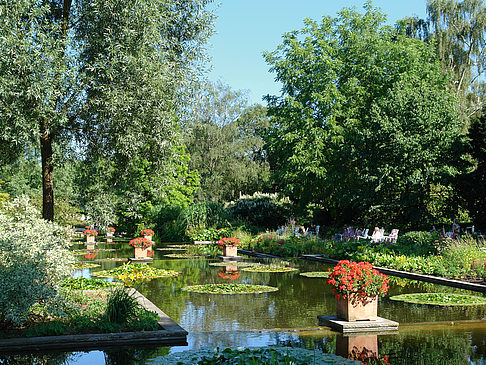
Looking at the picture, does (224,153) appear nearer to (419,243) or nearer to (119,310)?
(419,243)

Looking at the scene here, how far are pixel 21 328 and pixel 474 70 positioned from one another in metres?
40.8

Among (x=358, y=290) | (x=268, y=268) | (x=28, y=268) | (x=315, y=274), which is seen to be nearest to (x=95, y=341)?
(x=28, y=268)

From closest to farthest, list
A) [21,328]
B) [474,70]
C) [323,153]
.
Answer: [21,328] → [323,153] → [474,70]

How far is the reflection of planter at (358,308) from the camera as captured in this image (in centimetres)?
879

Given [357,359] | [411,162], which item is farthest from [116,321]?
[411,162]

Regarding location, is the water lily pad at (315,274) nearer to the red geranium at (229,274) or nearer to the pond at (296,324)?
the pond at (296,324)

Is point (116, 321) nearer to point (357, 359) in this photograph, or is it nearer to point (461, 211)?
point (357, 359)

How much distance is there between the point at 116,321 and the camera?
828cm

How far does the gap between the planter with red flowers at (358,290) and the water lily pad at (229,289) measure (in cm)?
416

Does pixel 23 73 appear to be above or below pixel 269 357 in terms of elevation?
above

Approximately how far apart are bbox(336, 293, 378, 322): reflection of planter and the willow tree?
7.43 metres

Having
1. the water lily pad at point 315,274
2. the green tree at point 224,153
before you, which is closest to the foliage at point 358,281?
the water lily pad at point 315,274

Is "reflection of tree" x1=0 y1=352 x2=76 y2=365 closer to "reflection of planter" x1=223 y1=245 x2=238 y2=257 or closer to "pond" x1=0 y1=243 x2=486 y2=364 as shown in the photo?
"pond" x1=0 y1=243 x2=486 y2=364

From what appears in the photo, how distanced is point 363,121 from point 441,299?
22.9 metres
